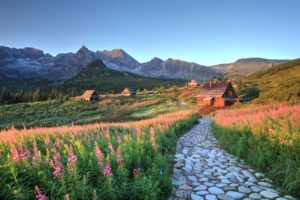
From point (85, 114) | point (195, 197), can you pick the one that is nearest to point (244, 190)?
point (195, 197)

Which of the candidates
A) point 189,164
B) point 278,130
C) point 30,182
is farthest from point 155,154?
point 278,130

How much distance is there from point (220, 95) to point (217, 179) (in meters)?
40.8

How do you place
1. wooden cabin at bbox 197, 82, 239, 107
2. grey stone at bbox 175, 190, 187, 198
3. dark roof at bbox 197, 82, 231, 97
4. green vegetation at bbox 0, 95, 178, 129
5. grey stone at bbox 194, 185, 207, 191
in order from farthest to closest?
dark roof at bbox 197, 82, 231, 97, wooden cabin at bbox 197, 82, 239, 107, green vegetation at bbox 0, 95, 178, 129, grey stone at bbox 194, 185, 207, 191, grey stone at bbox 175, 190, 187, 198

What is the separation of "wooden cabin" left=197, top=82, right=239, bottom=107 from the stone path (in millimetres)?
38634

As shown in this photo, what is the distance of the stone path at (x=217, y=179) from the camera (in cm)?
414

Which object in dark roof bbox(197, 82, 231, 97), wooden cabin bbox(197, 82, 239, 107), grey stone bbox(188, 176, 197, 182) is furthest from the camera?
dark roof bbox(197, 82, 231, 97)

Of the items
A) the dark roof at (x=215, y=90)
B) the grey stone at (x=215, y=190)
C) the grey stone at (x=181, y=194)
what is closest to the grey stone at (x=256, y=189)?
the grey stone at (x=215, y=190)

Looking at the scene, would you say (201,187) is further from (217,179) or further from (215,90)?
(215,90)

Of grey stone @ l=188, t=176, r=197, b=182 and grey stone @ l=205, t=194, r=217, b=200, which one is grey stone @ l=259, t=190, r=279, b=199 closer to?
grey stone @ l=205, t=194, r=217, b=200

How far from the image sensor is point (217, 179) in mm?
4996

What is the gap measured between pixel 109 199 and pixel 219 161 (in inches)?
177

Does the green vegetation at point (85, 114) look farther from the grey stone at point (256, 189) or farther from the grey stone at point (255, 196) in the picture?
the grey stone at point (255, 196)

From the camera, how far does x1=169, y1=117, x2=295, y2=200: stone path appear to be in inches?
163

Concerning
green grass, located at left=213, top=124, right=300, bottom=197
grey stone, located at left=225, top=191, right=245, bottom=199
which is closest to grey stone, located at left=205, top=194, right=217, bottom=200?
grey stone, located at left=225, top=191, right=245, bottom=199
